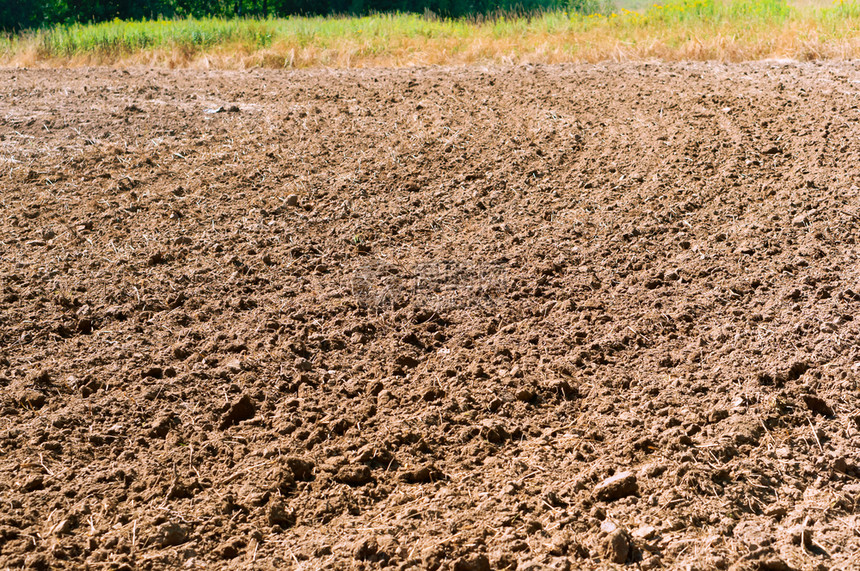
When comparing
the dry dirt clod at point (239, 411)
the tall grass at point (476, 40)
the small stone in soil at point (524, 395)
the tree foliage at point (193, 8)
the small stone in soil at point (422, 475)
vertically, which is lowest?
the small stone in soil at point (422, 475)

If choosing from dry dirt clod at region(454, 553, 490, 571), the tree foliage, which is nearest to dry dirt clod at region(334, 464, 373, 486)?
dry dirt clod at region(454, 553, 490, 571)

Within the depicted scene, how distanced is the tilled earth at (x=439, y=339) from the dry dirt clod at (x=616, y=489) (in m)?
0.01

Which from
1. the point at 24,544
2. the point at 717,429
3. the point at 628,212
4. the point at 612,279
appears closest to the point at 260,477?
the point at 24,544

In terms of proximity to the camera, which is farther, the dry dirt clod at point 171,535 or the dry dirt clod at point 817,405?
the dry dirt clod at point 817,405

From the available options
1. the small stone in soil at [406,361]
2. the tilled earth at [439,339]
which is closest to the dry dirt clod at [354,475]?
the tilled earth at [439,339]

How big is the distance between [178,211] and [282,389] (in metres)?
2.09

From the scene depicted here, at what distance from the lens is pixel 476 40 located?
397 inches

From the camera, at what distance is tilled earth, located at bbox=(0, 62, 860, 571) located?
8.16 ft

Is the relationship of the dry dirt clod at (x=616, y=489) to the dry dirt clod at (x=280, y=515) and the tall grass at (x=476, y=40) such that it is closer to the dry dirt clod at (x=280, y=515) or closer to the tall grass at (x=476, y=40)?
the dry dirt clod at (x=280, y=515)

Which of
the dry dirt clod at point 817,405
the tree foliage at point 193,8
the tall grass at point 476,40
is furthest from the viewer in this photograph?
the tree foliage at point 193,8

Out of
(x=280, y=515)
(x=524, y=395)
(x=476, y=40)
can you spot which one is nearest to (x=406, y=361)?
(x=524, y=395)

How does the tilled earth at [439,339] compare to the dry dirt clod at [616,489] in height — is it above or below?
above

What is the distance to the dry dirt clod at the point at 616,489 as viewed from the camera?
2.58 meters

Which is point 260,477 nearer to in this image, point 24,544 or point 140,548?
point 140,548
